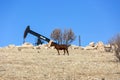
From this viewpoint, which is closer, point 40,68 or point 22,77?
point 22,77

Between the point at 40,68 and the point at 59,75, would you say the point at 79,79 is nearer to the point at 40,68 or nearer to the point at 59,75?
the point at 59,75

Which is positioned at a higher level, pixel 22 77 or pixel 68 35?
pixel 68 35

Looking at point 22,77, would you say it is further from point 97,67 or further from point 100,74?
point 97,67

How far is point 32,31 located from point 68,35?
40.1 feet

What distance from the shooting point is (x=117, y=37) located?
29469mm

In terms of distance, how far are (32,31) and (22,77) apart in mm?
39093

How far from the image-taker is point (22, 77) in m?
17.4

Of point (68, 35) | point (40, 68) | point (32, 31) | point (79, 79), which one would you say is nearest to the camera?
point (79, 79)

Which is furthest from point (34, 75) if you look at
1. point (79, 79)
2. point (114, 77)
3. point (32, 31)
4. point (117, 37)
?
point (32, 31)

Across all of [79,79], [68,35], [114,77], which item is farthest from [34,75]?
[68,35]

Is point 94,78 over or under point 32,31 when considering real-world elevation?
under

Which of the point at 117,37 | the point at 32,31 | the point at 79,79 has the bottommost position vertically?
the point at 79,79

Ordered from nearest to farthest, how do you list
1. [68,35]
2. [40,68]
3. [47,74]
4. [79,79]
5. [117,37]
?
1. [79,79]
2. [47,74]
3. [40,68]
4. [117,37]
5. [68,35]

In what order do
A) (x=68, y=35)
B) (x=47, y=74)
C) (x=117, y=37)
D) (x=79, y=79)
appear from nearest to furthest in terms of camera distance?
(x=79, y=79) < (x=47, y=74) < (x=117, y=37) < (x=68, y=35)
